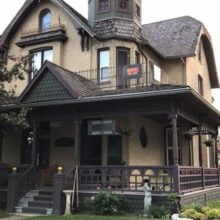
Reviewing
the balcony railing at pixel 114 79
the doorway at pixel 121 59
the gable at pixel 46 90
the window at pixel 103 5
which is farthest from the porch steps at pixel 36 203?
the window at pixel 103 5

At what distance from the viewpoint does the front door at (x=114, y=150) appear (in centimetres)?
1691

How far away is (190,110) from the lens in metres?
15.9

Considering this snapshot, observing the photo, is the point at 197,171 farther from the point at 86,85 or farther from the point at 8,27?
the point at 8,27

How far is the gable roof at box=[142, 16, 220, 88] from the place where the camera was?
71.7 ft

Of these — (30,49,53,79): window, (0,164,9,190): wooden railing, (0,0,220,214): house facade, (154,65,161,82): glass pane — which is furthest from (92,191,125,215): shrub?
(30,49,53,79): window

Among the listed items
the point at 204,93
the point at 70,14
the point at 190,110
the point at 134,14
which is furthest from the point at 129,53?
the point at 204,93

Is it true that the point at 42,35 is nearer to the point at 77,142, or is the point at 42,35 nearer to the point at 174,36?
the point at 77,142

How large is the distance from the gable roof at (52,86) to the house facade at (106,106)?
1.8 inches

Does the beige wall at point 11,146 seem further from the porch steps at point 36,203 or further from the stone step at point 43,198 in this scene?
the stone step at point 43,198

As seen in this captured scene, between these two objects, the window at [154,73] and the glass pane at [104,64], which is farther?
the window at [154,73]

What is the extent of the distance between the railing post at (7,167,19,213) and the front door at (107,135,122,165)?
429 centimetres

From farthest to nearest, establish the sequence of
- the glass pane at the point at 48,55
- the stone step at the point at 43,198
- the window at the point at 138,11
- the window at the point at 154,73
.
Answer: the window at the point at 138,11 → the glass pane at the point at 48,55 → the window at the point at 154,73 → the stone step at the point at 43,198

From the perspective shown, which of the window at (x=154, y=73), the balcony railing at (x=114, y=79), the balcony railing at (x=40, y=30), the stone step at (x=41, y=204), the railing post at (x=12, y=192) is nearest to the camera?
the stone step at (x=41, y=204)

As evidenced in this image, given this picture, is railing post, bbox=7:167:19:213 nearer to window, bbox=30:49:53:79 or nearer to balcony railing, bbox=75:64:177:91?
balcony railing, bbox=75:64:177:91
